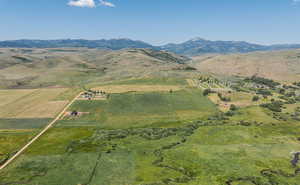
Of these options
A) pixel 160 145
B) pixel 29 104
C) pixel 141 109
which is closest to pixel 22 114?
pixel 29 104

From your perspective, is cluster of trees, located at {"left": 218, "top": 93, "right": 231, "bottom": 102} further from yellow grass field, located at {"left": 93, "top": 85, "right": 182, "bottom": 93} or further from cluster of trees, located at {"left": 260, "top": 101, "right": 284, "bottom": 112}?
yellow grass field, located at {"left": 93, "top": 85, "right": 182, "bottom": 93}

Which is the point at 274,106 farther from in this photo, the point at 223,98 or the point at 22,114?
the point at 22,114

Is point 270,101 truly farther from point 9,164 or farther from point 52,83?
point 52,83

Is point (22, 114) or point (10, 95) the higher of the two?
point (10, 95)

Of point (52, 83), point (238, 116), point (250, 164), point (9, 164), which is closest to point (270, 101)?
point (238, 116)

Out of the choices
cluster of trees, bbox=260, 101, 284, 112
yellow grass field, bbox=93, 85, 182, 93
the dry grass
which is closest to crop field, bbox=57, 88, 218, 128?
yellow grass field, bbox=93, 85, 182, 93
